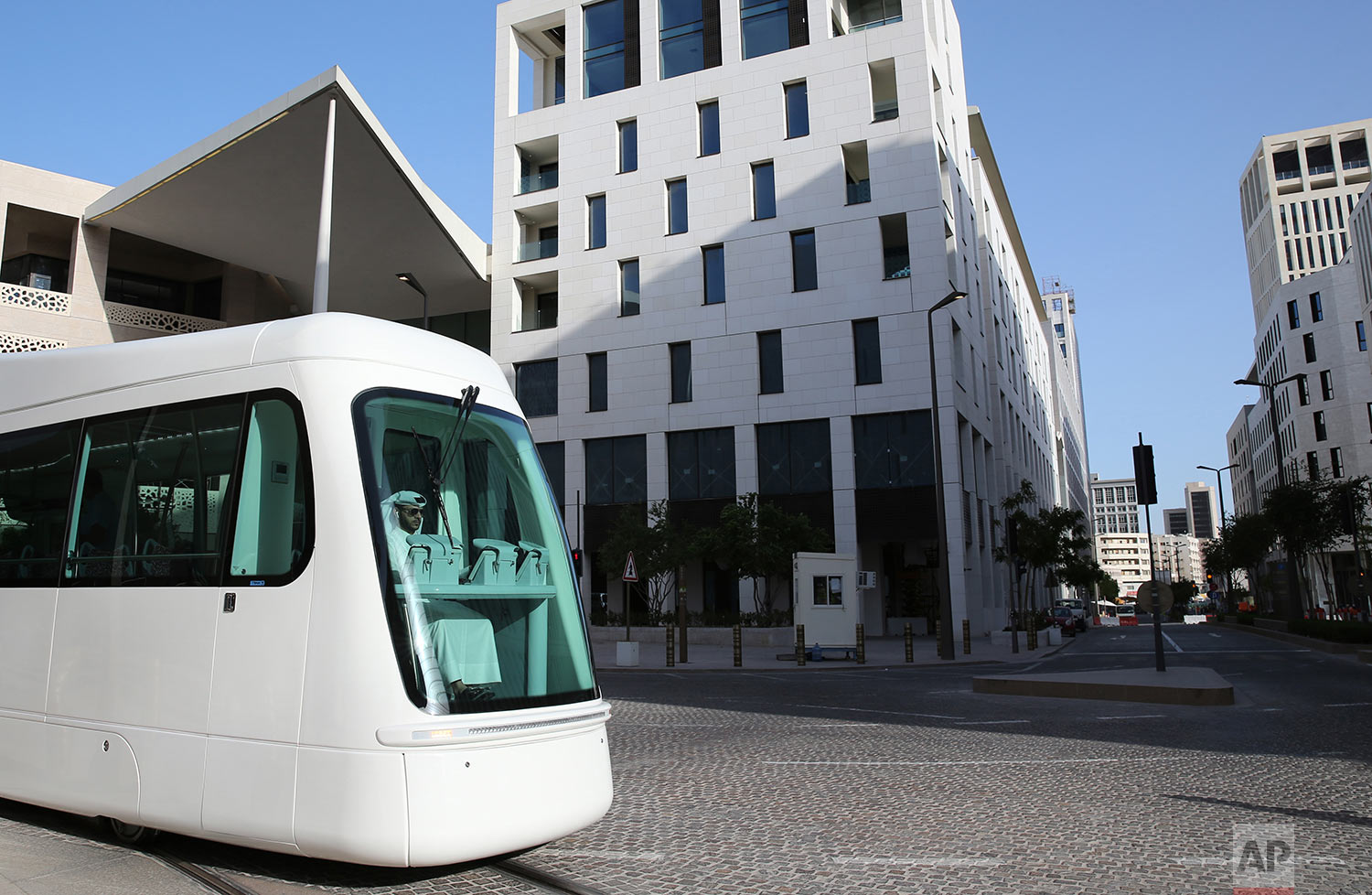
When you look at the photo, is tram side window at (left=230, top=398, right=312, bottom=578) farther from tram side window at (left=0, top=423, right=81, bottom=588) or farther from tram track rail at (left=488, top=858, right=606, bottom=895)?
tram track rail at (left=488, top=858, right=606, bottom=895)

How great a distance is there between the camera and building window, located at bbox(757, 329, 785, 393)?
120ft

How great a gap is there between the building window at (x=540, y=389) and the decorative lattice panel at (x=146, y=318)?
12.4 m

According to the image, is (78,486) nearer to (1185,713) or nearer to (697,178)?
(1185,713)

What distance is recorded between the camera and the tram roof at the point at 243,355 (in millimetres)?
5344

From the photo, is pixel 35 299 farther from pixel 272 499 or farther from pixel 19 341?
pixel 272 499

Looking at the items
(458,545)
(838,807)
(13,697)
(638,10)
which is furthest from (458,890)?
(638,10)

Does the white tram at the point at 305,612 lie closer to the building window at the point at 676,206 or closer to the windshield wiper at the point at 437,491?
the windshield wiper at the point at 437,491

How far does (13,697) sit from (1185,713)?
1226 centimetres

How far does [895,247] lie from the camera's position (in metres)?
36.4

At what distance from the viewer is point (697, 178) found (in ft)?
127

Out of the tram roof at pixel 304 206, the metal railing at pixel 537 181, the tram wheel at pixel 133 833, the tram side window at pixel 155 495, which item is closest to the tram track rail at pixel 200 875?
the tram wheel at pixel 133 833

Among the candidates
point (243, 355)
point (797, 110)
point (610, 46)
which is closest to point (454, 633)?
point (243, 355)

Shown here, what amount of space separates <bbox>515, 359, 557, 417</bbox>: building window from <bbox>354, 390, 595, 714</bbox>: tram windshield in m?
34.9

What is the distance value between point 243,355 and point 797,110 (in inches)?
1380
